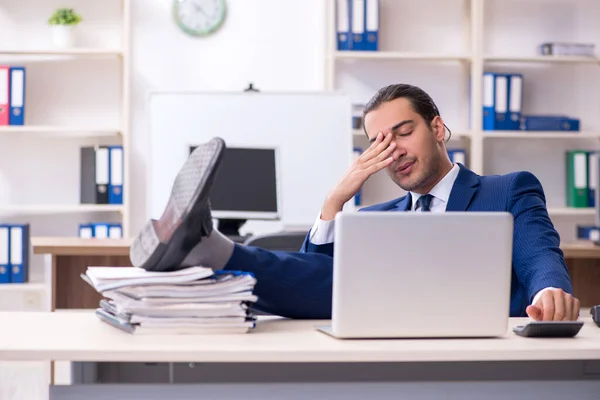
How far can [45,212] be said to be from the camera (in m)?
5.02

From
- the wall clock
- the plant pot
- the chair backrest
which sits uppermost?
the wall clock

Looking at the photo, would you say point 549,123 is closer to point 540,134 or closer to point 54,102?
point 540,134

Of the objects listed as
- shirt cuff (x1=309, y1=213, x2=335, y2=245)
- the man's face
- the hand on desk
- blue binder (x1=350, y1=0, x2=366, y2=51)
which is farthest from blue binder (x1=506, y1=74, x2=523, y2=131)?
the hand on desk

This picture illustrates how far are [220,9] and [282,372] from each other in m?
4.00

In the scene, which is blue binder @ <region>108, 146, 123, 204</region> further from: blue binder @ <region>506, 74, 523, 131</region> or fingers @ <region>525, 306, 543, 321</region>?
fingers @ <region>525, 306, 543, 321</region>

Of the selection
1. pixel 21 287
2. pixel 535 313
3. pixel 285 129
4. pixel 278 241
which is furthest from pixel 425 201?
pixel 21 287

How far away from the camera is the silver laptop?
1.30 metres

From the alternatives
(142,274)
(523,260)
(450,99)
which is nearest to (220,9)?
(450,99)

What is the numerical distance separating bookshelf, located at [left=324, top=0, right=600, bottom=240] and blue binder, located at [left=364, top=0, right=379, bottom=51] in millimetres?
116

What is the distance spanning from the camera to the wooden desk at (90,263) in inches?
133

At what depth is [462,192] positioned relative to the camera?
203cm

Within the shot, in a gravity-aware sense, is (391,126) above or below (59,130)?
below

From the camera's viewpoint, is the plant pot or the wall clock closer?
the plant pot

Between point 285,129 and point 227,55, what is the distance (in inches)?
26.1
